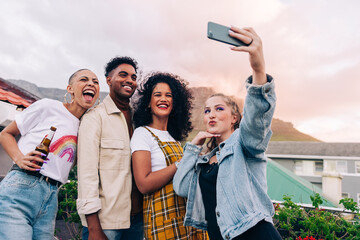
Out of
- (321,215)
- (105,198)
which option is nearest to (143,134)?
(105,198)

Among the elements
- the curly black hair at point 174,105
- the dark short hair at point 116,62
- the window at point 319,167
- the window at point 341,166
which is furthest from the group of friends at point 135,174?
the window at point 319,167

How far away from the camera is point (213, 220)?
204 cm

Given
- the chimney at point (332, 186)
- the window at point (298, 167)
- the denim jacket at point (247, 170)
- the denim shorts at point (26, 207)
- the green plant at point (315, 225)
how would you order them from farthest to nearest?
1. the window at point (298, 167)
2. the chimney at point (332, 186)
3. the green plant at point (315, 225)
4. the denim shorts at point (26, 207)
5. the denim jacket at point (247, 170)

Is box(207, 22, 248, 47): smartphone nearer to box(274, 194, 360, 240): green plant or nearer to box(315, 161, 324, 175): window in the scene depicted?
Result: box(274, 194, 360, 240): green plant

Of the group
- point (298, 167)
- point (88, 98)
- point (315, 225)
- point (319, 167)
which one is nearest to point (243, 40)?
point (88, 98)

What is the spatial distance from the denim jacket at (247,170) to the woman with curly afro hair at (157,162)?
0.55 metres

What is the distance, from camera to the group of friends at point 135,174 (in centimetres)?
180

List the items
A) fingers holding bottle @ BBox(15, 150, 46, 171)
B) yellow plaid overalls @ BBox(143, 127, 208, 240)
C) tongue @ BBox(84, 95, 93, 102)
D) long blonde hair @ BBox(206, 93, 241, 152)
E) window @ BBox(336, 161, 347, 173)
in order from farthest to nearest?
window @ BBox(336, 161, 347, 173), tongue @ BBox(84, 95, 93, 102), long blonde hair @ BBox(206, 93, 241, 152), yellow plaid overalls @ BBox(143, 127, 208, 240), fingers holding bottle @ BBox(15, 150, 46, 171)

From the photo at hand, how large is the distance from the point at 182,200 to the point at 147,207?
0.34 m

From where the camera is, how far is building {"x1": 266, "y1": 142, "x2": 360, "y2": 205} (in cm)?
2775

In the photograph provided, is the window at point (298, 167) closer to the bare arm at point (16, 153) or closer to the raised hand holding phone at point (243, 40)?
the raised hand holding phone at point (243, 40)

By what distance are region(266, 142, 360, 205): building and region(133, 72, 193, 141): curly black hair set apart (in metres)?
27.5

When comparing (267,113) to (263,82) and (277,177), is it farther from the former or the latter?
(277,177)

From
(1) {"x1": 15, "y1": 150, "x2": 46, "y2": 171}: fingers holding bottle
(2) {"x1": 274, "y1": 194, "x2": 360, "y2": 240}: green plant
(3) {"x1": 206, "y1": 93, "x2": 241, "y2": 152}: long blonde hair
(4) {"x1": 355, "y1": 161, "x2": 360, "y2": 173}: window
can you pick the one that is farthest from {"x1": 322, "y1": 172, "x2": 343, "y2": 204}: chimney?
(1) {"x1": 15, "y1": 150, "x2": 46, "y2": 171}: fingers holding bottle
